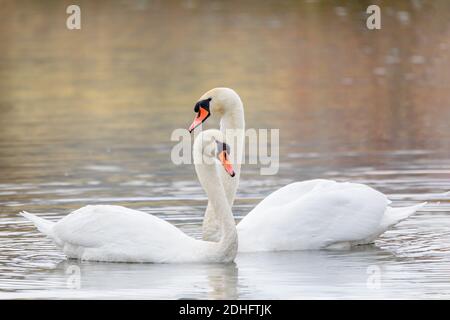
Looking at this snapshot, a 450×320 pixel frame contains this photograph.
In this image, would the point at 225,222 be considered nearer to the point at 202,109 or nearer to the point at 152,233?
the point at 152,233

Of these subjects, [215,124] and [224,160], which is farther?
[215,124]

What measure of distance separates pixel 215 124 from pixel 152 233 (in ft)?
32.1

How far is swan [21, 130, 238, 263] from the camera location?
1191 centimetres

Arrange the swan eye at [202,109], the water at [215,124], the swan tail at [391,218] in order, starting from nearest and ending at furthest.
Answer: the water at [215,124]
the swan tail at [391,218]
the swan eye at [202,109]

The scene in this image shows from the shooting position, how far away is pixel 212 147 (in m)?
12.0

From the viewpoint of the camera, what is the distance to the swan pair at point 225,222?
1194 centimetres

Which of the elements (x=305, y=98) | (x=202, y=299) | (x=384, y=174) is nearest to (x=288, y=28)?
(x=305, y=98)

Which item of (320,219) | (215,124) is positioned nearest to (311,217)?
(320,219)

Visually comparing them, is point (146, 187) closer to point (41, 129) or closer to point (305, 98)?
point (41, 129)

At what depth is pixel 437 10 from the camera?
41.2 meters

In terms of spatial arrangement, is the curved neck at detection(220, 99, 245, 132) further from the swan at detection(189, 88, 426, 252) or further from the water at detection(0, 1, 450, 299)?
the water at detection(0, 1, 450, 299)

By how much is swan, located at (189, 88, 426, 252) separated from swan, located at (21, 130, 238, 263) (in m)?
0.52
